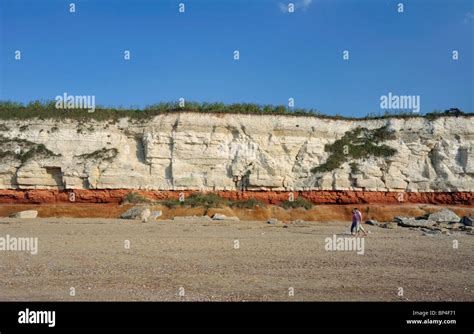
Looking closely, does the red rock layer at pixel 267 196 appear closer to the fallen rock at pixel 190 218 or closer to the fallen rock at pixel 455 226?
the fallen rock at pixel 190 218

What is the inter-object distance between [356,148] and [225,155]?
34.7 ft

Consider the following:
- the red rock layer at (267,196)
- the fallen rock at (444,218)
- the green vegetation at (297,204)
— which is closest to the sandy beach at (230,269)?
the fallen rock at (444,218)

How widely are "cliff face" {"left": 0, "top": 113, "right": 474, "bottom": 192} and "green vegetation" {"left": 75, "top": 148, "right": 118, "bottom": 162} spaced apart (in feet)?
0.24

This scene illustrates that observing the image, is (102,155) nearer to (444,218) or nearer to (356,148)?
(356,148)

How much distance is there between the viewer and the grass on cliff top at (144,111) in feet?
110

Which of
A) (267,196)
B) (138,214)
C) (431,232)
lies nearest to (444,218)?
(431,232)

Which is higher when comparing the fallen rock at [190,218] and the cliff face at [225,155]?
the cliff face at [225,155]

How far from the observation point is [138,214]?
26016mm

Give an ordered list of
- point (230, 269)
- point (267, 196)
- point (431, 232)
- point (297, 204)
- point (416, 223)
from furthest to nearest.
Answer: point (267, 196), point (297, 204), point (416, 223), point (431, 232), point (230, 269)

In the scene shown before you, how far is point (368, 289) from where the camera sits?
8.38m

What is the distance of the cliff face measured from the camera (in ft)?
105

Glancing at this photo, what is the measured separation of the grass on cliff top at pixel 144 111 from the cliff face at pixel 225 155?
1.69 feet
